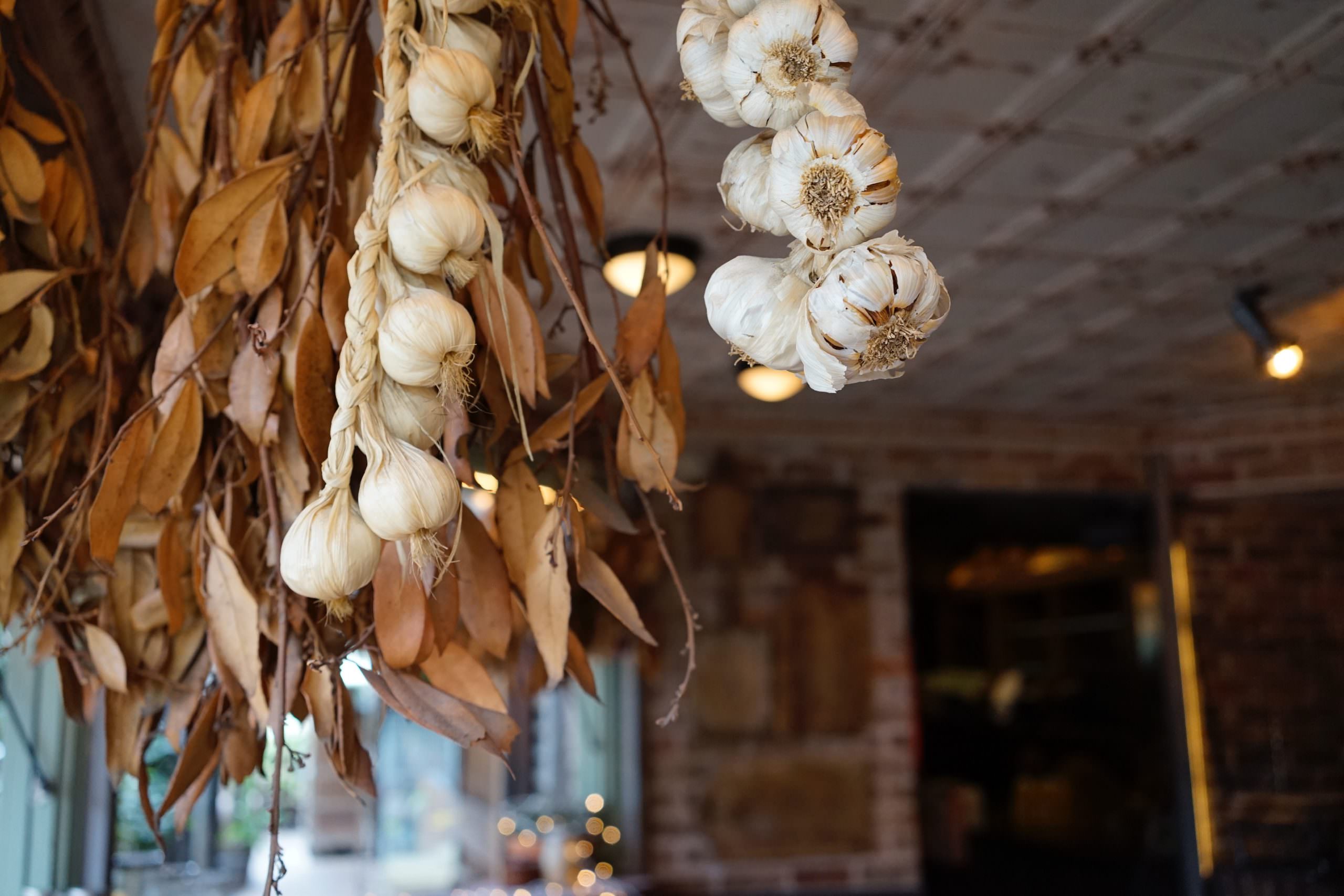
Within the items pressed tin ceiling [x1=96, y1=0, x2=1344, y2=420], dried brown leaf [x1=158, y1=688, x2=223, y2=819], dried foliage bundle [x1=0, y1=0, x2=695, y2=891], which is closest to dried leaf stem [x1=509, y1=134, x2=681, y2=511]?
dried foliage bundle [x1=0, y1=0, x2=695, y2=891]

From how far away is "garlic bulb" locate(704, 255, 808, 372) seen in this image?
573mm

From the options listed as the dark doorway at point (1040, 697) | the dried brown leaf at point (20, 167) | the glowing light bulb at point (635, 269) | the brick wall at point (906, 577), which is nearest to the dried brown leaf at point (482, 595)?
the dried brown leaf at point (20, 167)

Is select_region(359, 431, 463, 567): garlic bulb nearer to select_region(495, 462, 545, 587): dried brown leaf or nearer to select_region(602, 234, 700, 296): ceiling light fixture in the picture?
select_region(495, 462, 545, 587): dried brown leaf

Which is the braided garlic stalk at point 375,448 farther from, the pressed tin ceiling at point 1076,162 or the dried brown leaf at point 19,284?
the pressed tin ceiling at point 1076,162

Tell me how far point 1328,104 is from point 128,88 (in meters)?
2.24

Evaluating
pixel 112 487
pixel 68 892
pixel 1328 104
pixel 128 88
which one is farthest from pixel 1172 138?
pixel 68 892

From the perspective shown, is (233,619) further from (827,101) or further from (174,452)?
(827,101)

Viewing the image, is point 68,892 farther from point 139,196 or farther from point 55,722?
point 139,196

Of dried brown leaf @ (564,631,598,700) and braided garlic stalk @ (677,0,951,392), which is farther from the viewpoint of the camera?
dried brown leaf @ (564,631,598,700)

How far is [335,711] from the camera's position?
66 centimetres

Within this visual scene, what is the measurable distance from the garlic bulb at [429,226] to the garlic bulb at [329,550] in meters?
0.13

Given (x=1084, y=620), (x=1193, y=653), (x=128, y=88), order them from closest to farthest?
(x=128, y=88) → (x=1193, y=653) → (x=1084, y=620)

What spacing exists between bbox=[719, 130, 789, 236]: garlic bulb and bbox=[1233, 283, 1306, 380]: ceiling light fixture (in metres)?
2.93

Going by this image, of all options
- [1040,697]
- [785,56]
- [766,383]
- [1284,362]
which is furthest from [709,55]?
[1040,697]
